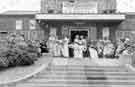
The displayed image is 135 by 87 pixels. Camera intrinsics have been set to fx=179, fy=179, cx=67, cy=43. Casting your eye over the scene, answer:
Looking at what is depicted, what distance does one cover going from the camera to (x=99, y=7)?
15.9m

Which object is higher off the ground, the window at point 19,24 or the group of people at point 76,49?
the window at point 19,24

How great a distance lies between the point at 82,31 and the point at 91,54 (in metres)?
3.97

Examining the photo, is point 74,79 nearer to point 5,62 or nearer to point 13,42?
point 5,62

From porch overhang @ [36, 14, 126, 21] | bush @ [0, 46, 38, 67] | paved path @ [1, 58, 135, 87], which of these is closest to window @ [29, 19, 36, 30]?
porch overhang @ [36, 14, 126, 21]

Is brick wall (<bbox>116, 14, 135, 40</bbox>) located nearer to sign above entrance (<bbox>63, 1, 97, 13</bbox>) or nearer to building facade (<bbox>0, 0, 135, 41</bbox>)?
building facade (<bbox>0, 0, 135, 41</bbox>)

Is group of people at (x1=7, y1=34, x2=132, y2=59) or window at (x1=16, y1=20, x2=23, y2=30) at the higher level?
window at (x1=16, y1=20, x2=23, y2=30)

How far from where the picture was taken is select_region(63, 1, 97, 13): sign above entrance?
50.5 ft

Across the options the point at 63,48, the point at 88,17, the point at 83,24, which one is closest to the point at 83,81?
the point at 63,48

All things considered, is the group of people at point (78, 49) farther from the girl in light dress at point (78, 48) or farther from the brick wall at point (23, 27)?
the brick wall at point (23, 27)

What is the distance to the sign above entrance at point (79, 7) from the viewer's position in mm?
15389

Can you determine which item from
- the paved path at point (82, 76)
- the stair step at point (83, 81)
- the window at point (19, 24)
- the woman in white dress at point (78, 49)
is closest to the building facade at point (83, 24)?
the window at point (19, 24)

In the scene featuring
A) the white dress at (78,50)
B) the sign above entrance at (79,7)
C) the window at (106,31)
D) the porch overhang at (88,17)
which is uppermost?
the sign above entrance at (79,7)

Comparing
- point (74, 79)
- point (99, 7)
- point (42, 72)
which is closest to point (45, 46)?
point (42, 72)

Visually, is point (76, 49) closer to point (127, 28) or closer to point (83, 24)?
point (83, 24)
